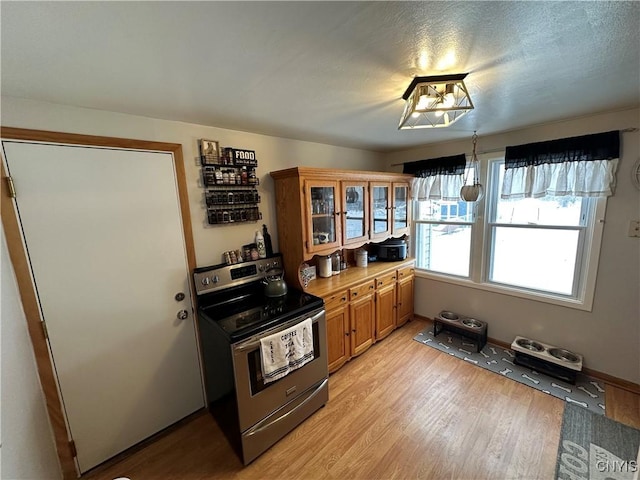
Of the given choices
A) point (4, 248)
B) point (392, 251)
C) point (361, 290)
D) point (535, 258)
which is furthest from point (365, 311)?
point (4, 248)

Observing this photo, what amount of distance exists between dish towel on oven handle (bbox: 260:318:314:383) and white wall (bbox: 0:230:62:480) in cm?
105

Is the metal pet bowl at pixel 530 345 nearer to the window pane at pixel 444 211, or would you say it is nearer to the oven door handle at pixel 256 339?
the window pane at pixel 444 211

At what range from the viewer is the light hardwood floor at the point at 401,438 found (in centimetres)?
162

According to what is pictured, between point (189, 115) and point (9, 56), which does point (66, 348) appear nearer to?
point (9, 56)

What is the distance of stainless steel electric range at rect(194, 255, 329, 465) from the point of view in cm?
162

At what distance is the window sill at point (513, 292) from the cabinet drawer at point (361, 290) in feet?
3.36

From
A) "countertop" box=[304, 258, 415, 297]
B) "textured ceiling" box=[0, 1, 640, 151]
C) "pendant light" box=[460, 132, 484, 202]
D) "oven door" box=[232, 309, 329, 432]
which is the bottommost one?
"oven door" box=[232, 309, 329, 432]

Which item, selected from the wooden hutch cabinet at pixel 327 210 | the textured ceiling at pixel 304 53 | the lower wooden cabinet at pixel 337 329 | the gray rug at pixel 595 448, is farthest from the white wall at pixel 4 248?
the gray rug at pixel 595 448

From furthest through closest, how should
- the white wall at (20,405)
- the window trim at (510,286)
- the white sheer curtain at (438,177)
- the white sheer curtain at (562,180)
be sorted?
1. the white sheer curtain at (438,177)
2. the window trim at (510,286)
3. the white sheer curtain at (562,180)
4. the white wall at (20,405)

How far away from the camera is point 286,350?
1750mm

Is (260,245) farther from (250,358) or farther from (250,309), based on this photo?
(250,358)

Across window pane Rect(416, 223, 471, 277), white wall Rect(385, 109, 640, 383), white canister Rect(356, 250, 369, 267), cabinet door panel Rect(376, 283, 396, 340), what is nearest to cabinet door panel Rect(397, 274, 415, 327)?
cabinet door panel Rect(376, 283, 396, 340)

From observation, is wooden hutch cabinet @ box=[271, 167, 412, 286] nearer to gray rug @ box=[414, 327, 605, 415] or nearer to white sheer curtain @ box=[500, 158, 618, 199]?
white sheer curtain @ box=[500, 158, 618, 199]

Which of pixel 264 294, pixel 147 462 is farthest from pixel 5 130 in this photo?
pixel 147 462
